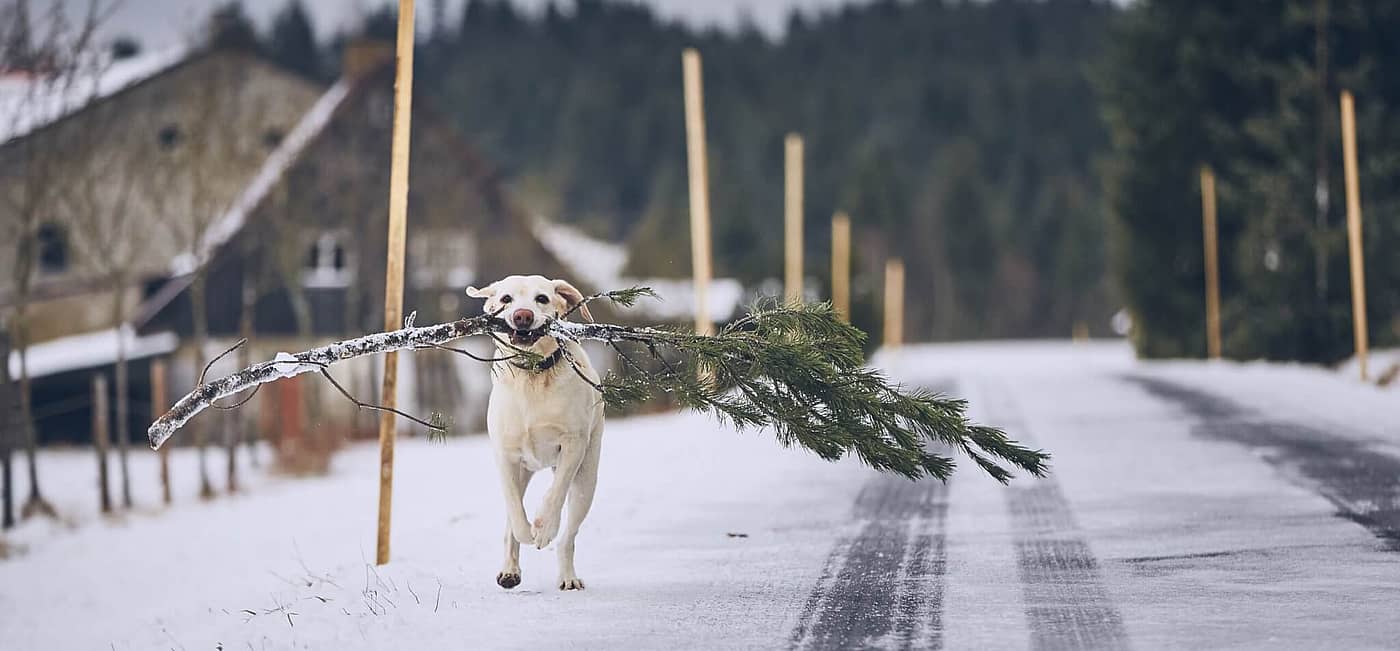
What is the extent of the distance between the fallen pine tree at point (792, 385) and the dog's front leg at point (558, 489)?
0.37 metres

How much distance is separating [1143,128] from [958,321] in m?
78.8

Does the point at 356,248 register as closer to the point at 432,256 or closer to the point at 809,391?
the point at 432,256

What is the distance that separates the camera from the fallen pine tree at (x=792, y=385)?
850cm

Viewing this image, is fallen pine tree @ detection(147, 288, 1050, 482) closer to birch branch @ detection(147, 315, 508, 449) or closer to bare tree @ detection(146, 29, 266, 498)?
birch branch @ detection(147, 315, 508, 449)

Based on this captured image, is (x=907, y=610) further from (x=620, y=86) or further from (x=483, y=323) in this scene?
(x=620, y=86)

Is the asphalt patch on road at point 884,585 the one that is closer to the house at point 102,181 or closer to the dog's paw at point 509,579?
the dog's paw at point 509,579

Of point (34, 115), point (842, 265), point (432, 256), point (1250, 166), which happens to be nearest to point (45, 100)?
point (34, 115)

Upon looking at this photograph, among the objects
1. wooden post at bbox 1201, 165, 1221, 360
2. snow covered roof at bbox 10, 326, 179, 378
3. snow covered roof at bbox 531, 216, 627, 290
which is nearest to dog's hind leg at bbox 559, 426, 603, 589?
snow covered roof at bbox 10, 326, 179, 378

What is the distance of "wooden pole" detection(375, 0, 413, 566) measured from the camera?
1072 cm

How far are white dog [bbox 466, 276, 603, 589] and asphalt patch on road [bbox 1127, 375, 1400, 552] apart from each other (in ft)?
14.9

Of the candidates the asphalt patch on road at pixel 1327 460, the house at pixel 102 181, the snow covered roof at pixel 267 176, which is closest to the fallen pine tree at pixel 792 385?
the asphalt patch on road at pixel 1327 460

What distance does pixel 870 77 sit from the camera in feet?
524

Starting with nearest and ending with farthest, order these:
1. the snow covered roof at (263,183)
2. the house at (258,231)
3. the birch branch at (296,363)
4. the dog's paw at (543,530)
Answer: the dog's paw at (543,530) < the birch branch at (296,363) < the house at (258,231) < the snow covered roof at (263,183)

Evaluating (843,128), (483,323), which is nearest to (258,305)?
(483,323)
